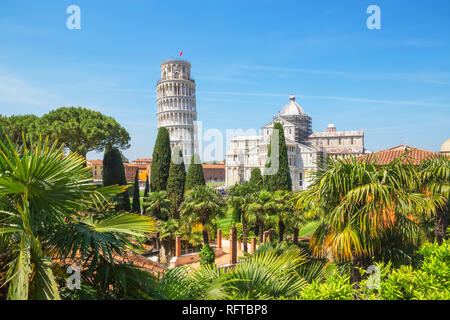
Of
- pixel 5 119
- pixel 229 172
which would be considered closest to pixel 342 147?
pixel 229 172

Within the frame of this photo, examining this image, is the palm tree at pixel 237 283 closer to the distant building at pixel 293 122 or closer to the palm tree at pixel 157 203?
the palm tree at pixel 157 203

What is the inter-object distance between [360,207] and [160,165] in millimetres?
26066

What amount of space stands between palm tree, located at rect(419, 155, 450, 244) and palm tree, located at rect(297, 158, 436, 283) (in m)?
5.17

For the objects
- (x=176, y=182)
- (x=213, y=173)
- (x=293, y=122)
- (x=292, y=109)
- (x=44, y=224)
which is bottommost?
(x=176, y=182)

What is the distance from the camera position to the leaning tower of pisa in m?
72.9

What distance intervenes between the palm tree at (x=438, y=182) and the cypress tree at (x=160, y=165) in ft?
78.9

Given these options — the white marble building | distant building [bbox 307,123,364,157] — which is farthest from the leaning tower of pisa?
distant building [bbox 307,123,364,157]

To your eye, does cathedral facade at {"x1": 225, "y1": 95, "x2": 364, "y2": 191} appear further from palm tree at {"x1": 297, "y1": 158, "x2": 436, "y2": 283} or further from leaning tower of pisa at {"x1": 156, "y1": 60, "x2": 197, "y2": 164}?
palm tree at {"x1": 297, "y1": 158, "x2": 436, "y2": 283}

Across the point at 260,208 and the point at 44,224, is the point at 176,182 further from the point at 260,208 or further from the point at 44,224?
the point at 44,224

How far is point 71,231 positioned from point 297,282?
14.4ft

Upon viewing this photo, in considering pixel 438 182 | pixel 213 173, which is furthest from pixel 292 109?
pixel 438 182

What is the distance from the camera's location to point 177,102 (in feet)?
239

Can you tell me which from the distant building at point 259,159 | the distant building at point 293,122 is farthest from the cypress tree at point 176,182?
the distant building at point 293,122

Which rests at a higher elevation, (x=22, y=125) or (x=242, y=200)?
(x=22, y=125)
